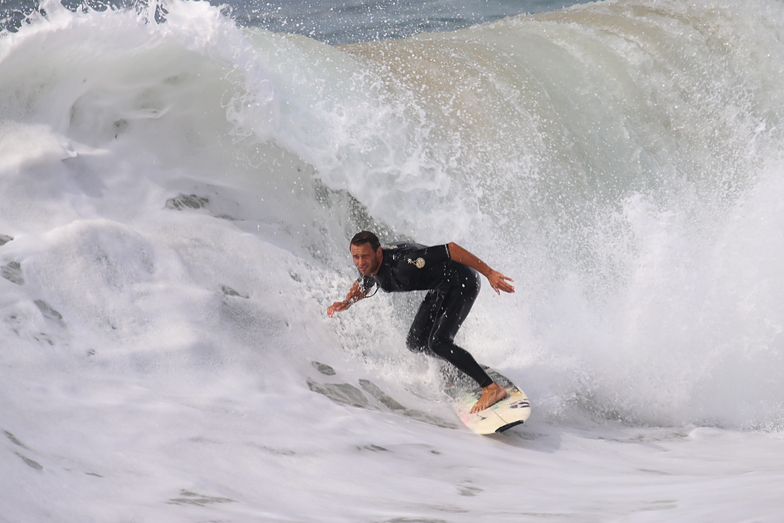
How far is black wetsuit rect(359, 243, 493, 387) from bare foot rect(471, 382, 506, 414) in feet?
0.14

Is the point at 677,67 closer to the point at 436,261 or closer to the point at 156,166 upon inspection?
the point at 436,261

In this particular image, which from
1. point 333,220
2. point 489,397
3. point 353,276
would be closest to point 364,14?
point 333,220

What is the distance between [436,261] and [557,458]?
142cm

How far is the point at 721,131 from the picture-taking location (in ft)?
25.1

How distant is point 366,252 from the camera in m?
4.10

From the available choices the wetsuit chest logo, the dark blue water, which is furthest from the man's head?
the dark blue water

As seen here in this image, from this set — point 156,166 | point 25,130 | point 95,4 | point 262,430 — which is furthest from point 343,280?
point 95,4

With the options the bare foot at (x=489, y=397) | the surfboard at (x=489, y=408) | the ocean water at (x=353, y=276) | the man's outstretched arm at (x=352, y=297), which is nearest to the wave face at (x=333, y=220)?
the ocean water at (x=353, y=276)

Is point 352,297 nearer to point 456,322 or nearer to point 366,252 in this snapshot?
point 366,252

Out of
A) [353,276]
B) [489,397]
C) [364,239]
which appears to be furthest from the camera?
[353,276]

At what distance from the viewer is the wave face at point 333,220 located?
14.1ft

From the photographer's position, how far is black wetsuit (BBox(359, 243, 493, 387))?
4.24m

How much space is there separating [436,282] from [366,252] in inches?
23.0

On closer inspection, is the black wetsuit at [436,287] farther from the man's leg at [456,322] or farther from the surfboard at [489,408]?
the surfboard at [489,408]
